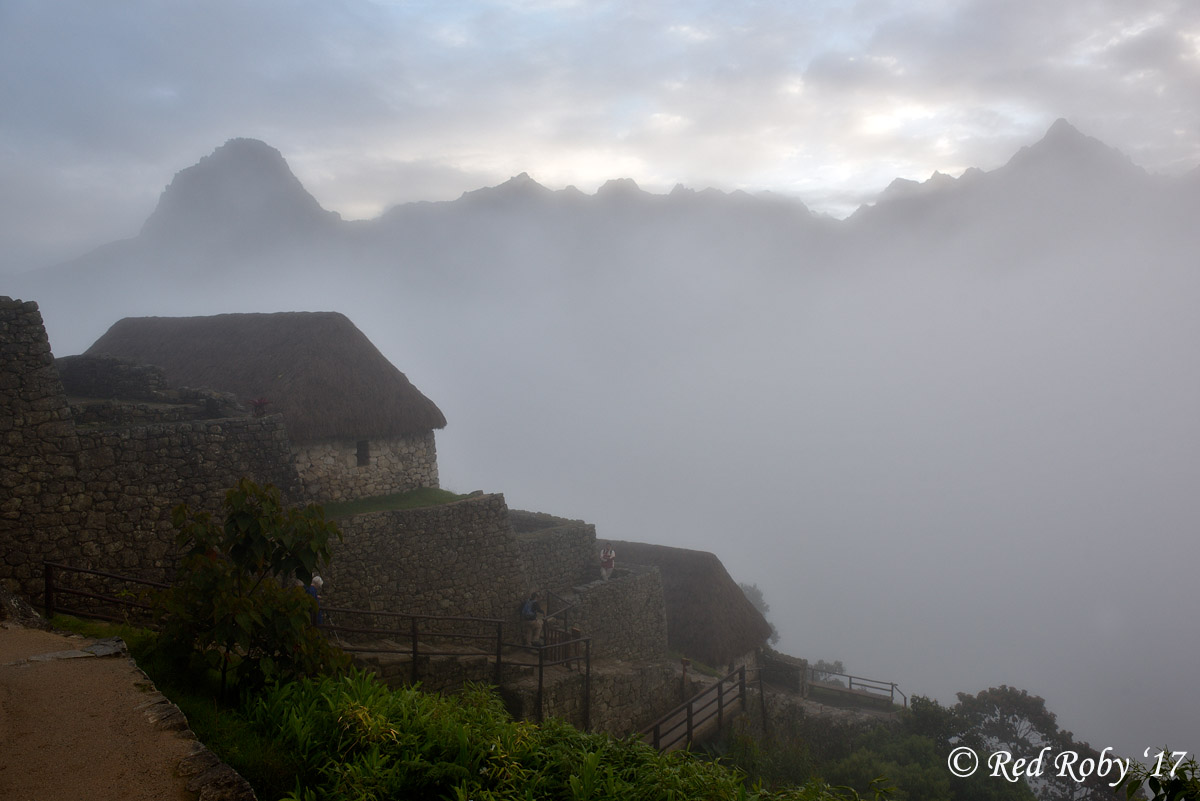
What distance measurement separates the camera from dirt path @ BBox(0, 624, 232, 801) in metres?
4.84

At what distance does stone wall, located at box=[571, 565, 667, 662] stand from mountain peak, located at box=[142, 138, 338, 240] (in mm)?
159908

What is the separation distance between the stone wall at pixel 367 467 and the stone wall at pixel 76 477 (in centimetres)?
415

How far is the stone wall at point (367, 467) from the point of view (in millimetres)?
15422

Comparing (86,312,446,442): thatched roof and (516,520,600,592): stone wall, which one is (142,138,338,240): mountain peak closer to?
(86,312,446,442): thatched roof

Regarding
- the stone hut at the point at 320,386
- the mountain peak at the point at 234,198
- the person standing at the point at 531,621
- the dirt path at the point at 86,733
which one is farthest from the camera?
the mountain peak at the point at 234,198

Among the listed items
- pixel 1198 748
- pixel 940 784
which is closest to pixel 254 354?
pixel 940 784

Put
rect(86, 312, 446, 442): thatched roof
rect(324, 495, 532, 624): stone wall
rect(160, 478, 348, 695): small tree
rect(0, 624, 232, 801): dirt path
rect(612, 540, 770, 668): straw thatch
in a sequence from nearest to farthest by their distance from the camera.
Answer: rect(0, 624, 232, 801): dirt path
rect(160, 478, 348, 695): small tree
rect(324, 495, 532, 624): stone wall
rect(86, 312, 446, 442): thatched roof
rect(612, 540, 770, 668): straw thatch

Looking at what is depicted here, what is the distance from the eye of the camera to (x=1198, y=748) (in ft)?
218

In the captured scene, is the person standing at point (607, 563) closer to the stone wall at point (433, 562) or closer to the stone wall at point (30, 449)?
the stone wall at point (433, 562)

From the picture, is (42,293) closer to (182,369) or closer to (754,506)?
(182,369)

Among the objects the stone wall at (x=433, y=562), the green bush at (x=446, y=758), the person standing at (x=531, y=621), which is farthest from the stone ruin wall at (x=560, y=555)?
the green bush at (x=446, y=758)

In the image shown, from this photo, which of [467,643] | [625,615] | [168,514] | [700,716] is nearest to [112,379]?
[168,514]

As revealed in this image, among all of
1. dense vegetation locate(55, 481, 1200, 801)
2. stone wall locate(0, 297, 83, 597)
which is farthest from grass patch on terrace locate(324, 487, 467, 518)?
dense vegetation locate(55, 481, 1200, 801)

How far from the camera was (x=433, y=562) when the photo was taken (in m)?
14.2
